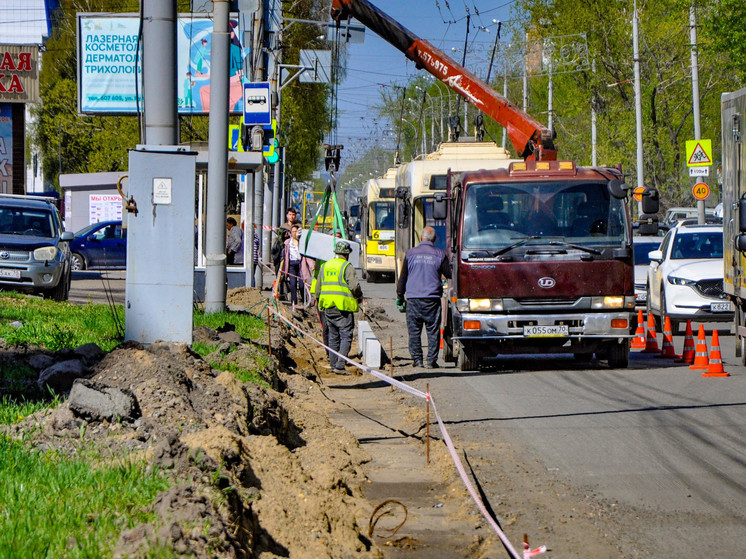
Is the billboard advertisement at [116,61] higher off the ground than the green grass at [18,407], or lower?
higher

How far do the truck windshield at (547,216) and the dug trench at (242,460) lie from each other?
12.8 feet

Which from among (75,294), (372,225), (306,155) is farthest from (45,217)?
(306,155)

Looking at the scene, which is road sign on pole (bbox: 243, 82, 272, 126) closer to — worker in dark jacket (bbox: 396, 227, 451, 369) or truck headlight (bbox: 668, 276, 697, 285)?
worker in dark jacket (bbox: 396, 227, 451, 369)

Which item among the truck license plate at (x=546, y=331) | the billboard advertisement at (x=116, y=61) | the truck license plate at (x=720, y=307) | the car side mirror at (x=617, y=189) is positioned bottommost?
the truck license plate at (x=546, y=331)

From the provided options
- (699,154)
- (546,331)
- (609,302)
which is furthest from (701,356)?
(699,154)

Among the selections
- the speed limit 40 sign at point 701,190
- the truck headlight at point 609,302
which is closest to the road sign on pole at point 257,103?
the truck headlight at point 609,302

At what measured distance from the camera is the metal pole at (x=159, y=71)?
35.0ft

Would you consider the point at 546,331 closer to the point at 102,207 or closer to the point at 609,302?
the point at 609,302

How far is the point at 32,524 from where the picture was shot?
456 cm

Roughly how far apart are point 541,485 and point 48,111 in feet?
196

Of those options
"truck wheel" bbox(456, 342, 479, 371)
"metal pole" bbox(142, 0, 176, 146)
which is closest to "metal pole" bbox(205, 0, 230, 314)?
"truck wheel" bbox(456, 342, 479, 371)

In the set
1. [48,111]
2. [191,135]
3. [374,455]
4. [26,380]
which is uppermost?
[48,111]

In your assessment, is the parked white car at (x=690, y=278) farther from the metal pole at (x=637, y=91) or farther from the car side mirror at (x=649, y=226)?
the metal pole at (x=637, y=91)

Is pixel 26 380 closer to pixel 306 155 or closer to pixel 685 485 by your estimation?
pixel 685 485
